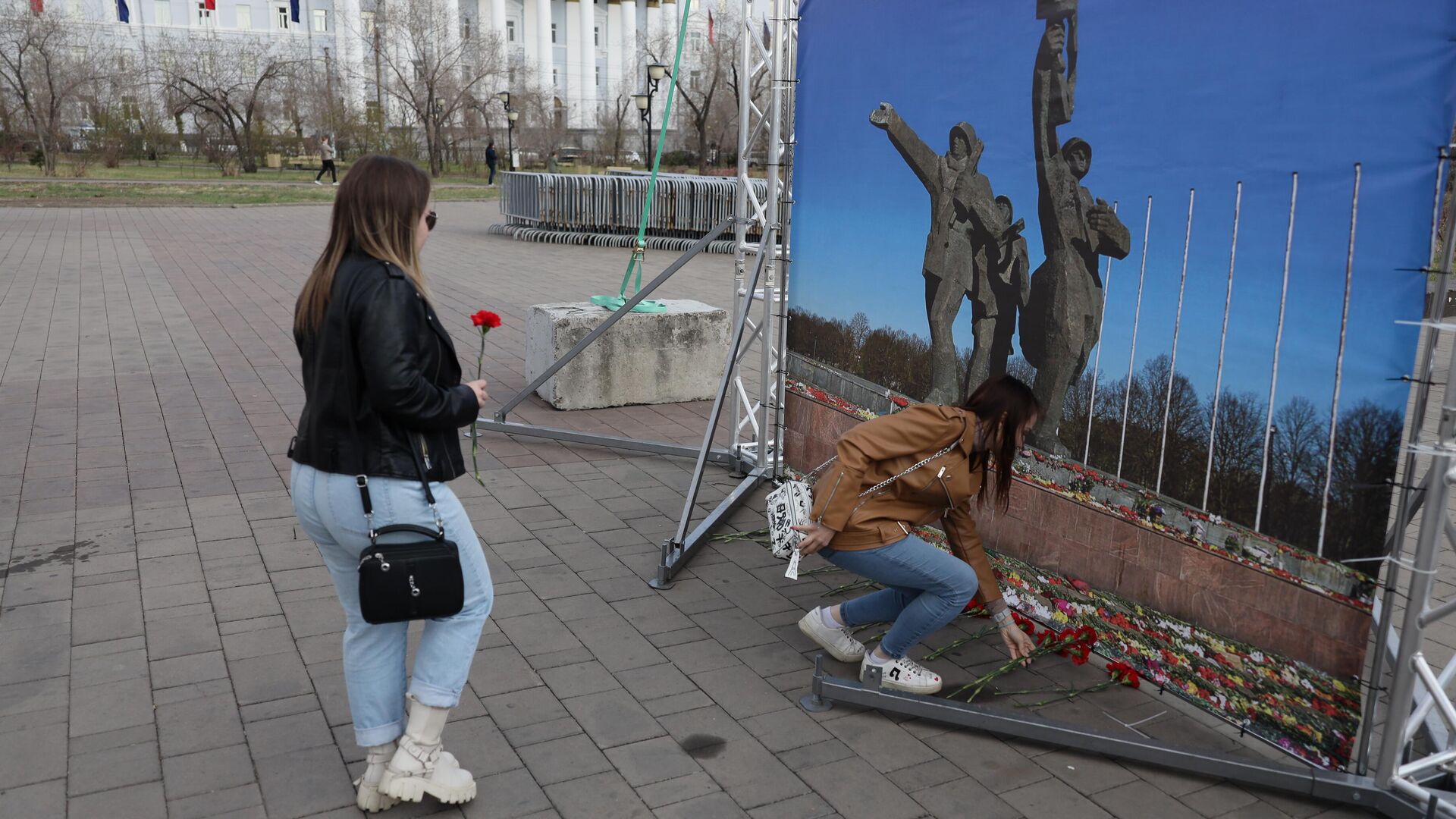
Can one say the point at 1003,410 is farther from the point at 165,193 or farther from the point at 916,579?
the point at 165,193

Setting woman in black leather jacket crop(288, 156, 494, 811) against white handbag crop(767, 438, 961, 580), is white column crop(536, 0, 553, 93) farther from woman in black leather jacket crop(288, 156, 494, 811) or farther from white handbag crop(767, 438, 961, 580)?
woman in black leather jacket crop(288, 156, 494, 811)

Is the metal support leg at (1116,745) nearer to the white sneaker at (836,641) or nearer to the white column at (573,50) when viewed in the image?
the white sneaker at (836,641)

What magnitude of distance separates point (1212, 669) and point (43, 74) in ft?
150

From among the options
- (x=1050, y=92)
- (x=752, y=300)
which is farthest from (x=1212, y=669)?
(x=752, y=300)

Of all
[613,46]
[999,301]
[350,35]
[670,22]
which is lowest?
[999,301]

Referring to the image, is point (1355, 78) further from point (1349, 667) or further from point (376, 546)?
point (376, 546)

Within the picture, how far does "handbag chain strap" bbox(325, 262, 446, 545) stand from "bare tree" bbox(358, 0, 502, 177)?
4385 cm

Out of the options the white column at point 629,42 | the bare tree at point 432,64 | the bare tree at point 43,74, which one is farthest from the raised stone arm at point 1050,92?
the white column at point 629,42

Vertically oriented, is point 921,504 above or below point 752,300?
below

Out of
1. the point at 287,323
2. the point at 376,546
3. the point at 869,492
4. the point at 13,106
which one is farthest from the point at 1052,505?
the point at 13,106

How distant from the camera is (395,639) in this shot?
3012mm

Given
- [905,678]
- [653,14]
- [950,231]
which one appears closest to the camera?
[905,678]

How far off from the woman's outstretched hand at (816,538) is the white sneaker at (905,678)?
1.83ft

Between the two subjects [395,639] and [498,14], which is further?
[498,14]
